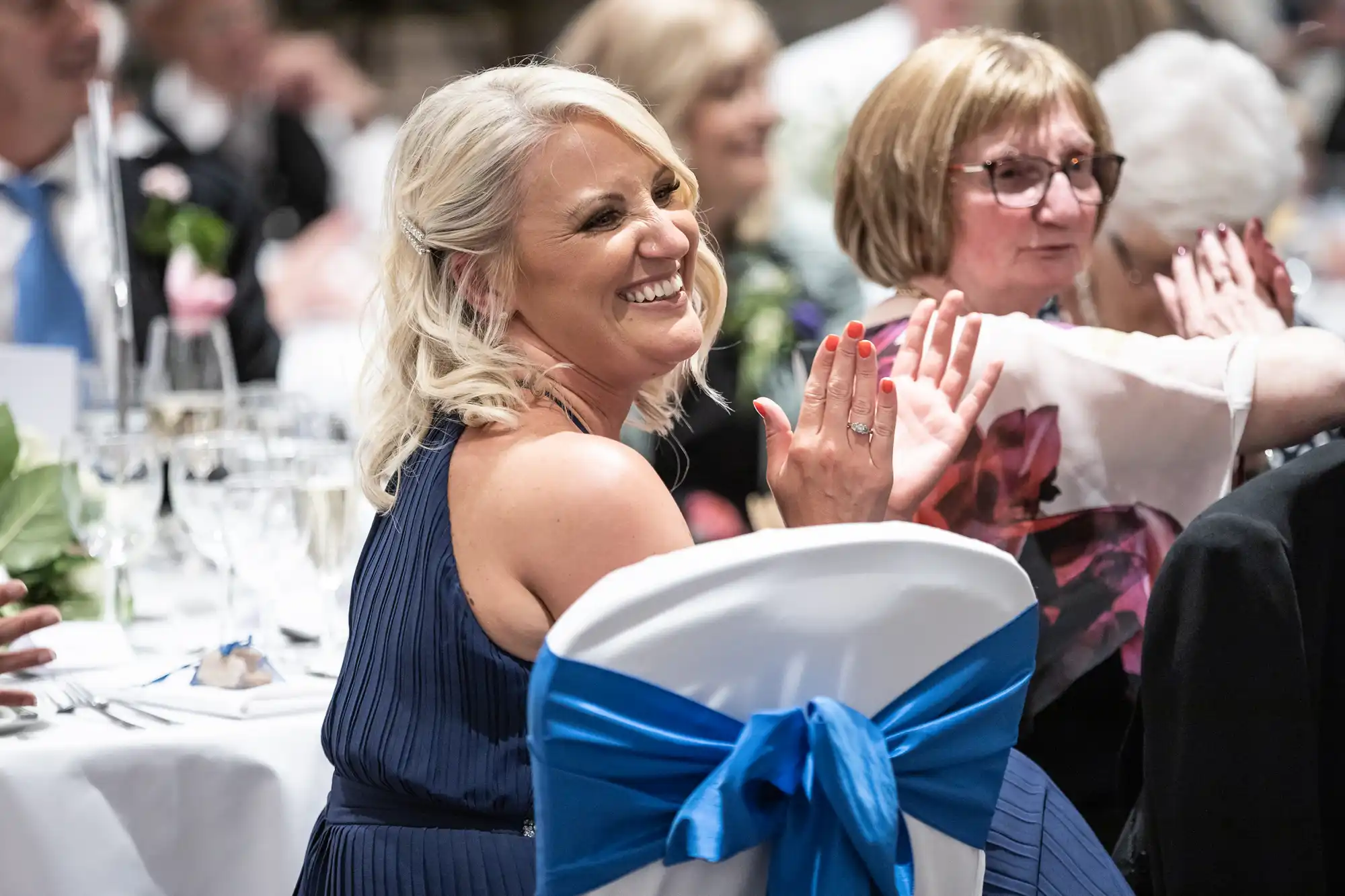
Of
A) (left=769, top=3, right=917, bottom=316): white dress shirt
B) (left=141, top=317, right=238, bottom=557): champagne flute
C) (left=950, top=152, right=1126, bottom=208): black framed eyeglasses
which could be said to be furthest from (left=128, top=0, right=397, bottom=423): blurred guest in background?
(left=950, top=152, right=1126, bottom=208): black framed eyeglasses

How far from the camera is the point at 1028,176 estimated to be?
2268 mm

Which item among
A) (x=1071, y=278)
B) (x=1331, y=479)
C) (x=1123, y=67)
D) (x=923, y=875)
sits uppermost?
(x=1123, y=67)

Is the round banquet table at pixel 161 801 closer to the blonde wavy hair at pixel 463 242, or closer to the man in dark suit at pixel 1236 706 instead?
the blonde wavy hair at pixel 463 242

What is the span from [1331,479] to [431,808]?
103 cm

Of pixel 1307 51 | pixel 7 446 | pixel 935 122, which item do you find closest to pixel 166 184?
pixel 7 446

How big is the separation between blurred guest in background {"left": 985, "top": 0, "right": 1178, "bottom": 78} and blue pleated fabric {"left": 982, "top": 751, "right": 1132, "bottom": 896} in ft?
8.80

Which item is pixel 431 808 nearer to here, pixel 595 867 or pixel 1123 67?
pixel 595 867

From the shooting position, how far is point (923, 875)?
1.24 meters

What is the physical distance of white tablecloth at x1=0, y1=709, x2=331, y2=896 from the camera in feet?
5.49

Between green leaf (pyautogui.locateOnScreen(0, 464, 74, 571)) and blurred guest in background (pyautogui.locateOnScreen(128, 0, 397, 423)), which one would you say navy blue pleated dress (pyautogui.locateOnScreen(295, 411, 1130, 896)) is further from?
blurred guest in background (pyautogui.locateOnScreen(128, 0, 397, 423))

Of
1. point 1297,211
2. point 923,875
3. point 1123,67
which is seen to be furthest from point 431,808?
point 1297,211

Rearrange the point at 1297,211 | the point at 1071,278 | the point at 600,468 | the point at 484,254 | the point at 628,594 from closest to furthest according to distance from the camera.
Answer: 1. the point at 628,594
2. the point at 600,468
3. the point at 484,254
4. the point at 1071,278
5. the point at 1297,211

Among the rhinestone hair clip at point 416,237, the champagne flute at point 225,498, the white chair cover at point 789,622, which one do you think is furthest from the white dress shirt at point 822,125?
the white chair cover at point 789,622

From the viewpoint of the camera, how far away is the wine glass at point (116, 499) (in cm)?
211
